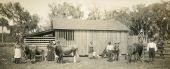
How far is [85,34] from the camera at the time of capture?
9.00 m

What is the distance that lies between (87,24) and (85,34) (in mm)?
436

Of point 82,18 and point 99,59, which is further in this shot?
point 99,59

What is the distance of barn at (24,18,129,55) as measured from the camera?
8766 mm

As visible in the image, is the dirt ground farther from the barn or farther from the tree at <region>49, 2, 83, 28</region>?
the tree at <region>49, 2, 83, 28</region>

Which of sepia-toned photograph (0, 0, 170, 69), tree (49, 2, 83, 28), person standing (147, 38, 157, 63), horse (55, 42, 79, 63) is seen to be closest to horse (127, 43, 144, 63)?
sepia-toned photograph (0, 0, 170, 69)

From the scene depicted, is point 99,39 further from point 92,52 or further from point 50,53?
point 50,53

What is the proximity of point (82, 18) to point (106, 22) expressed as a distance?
2.32ft

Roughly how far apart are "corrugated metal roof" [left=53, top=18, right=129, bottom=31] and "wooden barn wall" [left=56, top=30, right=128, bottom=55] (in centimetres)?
14

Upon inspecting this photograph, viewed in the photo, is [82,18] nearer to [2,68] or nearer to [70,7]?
[70,7]

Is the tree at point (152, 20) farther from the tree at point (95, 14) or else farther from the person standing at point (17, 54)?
the person standing at point (17, 54)

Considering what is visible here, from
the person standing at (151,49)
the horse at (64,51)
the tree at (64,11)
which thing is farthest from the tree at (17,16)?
the person standing at (151,49)

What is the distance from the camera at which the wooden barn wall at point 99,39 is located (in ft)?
29.2

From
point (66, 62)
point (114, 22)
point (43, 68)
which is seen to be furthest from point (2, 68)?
point (114, 22)

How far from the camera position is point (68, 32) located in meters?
9.30
